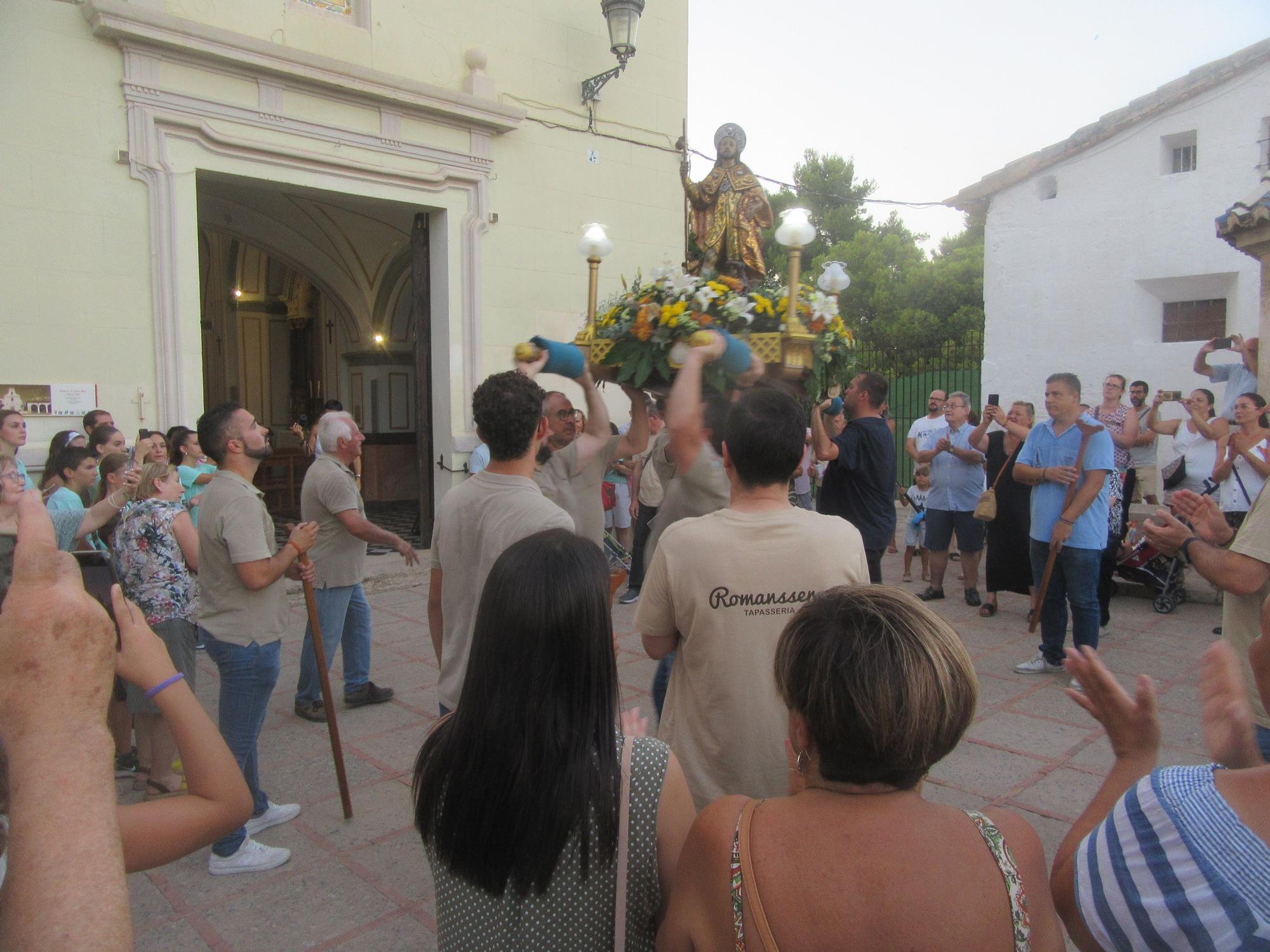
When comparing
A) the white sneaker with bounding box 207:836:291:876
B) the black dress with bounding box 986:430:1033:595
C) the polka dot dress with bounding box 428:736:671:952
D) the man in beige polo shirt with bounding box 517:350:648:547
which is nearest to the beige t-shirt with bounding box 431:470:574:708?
the man in beige polo shirt with bounding box 517:350:648:547

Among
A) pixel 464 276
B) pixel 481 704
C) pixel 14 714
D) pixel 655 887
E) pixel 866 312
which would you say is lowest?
pixel 655 887

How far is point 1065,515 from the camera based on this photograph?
17.7 ft

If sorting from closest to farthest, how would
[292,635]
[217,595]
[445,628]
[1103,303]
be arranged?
[445,628] → [217,595] → [292,635] → [1103,303]

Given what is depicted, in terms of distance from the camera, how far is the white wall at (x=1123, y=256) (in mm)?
13758

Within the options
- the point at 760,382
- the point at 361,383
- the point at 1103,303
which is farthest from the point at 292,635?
the point at 1103,303

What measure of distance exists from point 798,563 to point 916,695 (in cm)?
103

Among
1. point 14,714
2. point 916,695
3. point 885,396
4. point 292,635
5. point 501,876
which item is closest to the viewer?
point 14,714

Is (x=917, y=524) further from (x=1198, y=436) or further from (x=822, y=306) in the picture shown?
(x=822, y=306)

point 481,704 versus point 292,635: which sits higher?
point 481,704

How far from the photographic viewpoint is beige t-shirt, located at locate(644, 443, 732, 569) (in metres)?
3.48

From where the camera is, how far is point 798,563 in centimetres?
239

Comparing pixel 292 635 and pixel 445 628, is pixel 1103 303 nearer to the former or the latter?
pixel 292 635

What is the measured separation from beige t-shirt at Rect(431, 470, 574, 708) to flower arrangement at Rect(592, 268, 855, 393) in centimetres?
89

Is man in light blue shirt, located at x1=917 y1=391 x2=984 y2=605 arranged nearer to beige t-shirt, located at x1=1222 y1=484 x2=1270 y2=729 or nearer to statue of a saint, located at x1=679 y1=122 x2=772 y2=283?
statue of a saint, located at x1=679 y1=122 x2=772 y2=283
